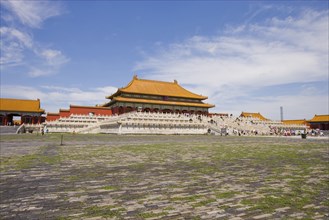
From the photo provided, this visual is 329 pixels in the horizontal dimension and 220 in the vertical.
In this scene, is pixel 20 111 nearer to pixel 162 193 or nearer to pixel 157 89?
pixel 157 89

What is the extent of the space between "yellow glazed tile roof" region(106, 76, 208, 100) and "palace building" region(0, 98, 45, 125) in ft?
52.6

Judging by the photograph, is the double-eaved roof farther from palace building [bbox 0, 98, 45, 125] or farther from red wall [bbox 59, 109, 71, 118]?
palace building [bbox 0, 98, 45, 125]

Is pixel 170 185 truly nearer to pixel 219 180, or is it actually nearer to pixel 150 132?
pixel 219 180

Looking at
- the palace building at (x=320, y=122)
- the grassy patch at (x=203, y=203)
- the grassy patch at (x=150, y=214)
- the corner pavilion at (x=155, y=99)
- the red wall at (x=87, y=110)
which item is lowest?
the grassy patch at (x=150, y=214)

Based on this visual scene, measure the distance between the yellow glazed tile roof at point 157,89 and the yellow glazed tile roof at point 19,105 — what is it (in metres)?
16.1

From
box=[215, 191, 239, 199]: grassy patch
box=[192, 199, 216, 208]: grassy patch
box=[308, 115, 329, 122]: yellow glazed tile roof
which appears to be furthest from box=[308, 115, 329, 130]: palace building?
box=[192, 199, 216, 208]: grassy patch

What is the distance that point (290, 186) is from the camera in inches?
229

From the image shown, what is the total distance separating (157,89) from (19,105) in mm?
31510

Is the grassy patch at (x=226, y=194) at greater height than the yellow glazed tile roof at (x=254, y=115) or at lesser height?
lesser

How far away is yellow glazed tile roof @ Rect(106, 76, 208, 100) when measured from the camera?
195ft

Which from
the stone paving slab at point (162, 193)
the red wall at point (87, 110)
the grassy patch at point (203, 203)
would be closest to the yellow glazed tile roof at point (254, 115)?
the red wall at point (87, 110)

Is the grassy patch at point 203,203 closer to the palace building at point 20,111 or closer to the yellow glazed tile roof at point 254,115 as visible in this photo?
the palace building at point 20,111

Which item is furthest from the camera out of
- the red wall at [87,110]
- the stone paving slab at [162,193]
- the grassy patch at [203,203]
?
the red wall at [87,110]

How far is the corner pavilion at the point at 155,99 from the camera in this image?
5566 centimetres
